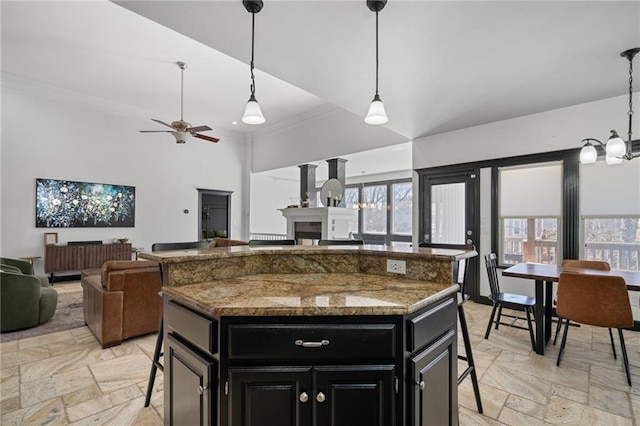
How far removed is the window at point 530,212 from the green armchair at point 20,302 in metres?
6.18

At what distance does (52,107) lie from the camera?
607 cm

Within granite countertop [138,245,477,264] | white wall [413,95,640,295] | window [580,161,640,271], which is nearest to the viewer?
granite countertop [138,245,477,264]

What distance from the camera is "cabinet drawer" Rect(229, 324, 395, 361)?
4.18ft

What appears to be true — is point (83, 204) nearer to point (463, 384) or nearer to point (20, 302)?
point (20, 302)

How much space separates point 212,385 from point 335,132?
6.06m

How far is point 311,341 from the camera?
128 cm

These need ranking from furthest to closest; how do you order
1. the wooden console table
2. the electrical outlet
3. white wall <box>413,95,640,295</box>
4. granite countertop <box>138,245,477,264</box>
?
the wooden console table → white wall <box>413,95,640,295</box> → the electrical outlet → granite countertop <box>138,245,477,264</box>

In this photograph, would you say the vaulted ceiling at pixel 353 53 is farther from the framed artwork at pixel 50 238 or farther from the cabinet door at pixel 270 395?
the framed artwork at pixel 50 238

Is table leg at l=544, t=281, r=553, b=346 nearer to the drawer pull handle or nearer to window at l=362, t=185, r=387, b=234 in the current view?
the drawer pull handle

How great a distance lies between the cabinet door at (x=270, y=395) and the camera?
1.28m

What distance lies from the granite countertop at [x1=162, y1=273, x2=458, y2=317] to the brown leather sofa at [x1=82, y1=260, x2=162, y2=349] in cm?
196

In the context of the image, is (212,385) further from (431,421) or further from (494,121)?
(494,121)

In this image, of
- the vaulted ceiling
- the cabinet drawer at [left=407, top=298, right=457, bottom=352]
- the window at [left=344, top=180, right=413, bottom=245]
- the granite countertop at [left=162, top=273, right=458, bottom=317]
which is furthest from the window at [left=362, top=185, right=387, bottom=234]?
the cabinet drawer at [left=407, top=298, right=457, bottom=352]

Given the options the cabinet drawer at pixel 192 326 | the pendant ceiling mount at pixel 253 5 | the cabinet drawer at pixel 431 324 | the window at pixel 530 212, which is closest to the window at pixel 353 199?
the window at pixel 530 212
